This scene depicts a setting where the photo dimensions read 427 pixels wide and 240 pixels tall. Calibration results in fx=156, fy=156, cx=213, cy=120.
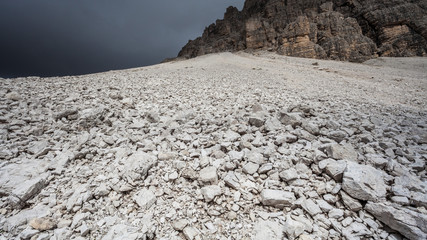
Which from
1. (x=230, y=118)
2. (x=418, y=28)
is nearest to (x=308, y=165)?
(x=230, y=118)

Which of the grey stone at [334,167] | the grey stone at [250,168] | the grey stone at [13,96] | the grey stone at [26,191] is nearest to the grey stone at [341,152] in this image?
the grey stone at [334,167]

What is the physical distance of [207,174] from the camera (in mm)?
2969

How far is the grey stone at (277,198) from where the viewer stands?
250 cm

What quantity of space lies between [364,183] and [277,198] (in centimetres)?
141

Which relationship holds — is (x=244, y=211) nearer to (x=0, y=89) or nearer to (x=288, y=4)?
(x=0, y=89)

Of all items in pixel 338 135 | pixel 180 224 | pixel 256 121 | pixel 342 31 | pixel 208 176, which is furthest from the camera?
pixel 342 31

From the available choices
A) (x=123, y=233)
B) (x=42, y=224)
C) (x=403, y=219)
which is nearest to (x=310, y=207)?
(x=403, y=219)

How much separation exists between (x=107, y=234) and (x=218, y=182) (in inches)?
70.6

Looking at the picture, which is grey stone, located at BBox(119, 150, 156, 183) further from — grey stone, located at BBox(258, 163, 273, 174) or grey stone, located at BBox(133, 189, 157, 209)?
grey stone, located at BBox(258, 163, 273, 174)

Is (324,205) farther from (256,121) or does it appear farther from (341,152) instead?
(256,121)

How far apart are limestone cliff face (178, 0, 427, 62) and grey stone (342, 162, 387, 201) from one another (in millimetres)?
41172

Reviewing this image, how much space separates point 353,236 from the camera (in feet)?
6.85

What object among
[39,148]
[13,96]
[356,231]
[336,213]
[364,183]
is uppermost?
[13,96]

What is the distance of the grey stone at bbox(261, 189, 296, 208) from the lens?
8.19ft
